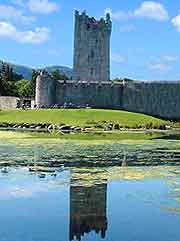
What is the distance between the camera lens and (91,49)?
65.0 metres

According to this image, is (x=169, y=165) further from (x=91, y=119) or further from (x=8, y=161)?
(x=91, y=119)

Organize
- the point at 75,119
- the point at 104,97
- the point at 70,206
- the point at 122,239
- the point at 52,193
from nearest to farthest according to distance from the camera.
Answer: the point at 122,239, the point at 70,206, the point at 52,193, the point at 75,119, the point at 104,97

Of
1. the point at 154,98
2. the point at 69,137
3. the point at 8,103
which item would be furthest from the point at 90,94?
the point at 69,137

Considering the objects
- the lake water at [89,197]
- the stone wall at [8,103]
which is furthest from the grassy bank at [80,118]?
the lake water at [89,197]

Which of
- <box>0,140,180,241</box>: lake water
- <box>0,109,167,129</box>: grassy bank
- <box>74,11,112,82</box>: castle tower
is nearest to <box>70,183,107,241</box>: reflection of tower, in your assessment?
<box>0,140,180,241</box>: lake water

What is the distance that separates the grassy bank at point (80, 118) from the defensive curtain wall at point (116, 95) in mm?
7669

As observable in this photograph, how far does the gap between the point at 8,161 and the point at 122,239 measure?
10655 mm

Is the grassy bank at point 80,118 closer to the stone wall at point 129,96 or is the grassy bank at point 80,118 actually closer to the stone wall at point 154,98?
the stone wall at point 154,98

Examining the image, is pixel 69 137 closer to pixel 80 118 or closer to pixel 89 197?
pixel 80 118

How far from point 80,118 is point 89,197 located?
34.7 meters

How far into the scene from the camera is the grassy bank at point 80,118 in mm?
46531

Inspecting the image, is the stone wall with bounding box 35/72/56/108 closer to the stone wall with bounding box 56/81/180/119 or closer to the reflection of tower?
the stone wall with bounding box 56/81/180/119

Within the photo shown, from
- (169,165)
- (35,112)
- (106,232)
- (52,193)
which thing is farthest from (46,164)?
(35,112)

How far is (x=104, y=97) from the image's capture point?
198 feet
